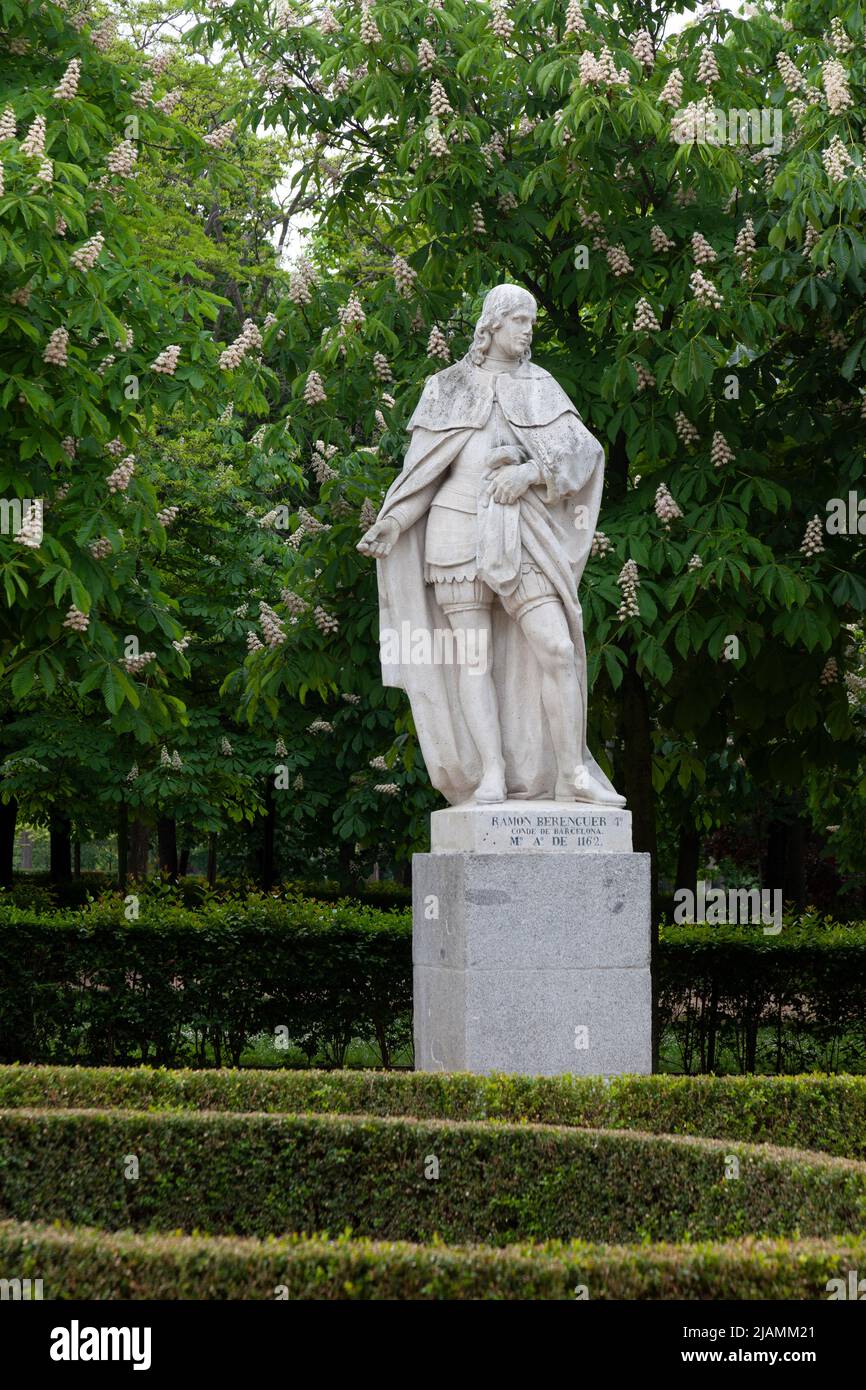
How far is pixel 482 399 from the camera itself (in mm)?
9289

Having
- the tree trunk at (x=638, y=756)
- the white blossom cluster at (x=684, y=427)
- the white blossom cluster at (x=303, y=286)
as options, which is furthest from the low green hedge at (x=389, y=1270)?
the white blossom cluster at (x=303, y=286)

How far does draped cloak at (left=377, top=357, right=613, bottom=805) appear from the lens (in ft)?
30.0

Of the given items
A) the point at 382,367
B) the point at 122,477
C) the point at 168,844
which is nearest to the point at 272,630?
the point at 382,367

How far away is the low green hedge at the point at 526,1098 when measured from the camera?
23.0 feet

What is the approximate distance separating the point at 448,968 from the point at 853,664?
548 cm

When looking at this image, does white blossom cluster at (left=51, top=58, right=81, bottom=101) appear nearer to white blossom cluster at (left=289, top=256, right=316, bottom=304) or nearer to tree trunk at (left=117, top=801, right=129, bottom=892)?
white blossom cluster at (left=289, top=256, right=316, bottom=304)

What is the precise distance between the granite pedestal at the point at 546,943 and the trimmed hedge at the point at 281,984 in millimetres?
4630

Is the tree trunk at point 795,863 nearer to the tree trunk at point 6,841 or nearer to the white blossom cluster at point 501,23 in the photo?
the tree trunk at point 6,841

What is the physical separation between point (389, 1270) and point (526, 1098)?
8.40 feet

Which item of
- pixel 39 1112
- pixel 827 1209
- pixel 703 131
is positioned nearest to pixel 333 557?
pixel 703 131

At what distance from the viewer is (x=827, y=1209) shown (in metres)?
5.61

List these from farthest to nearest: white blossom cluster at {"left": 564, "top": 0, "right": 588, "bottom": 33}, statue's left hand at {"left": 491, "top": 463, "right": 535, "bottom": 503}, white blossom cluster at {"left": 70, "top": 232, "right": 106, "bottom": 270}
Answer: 1. white blossom cluster at {"left": 564, "top": 0, "right": 588, "bottom": 33}
2. white blossom cluster at {"left": 70, "top": 232, "right": 106, "bottom": 270}
3. statue's left hand at {"left": 491, "top": 463, "right": 535, "bottom": 503}

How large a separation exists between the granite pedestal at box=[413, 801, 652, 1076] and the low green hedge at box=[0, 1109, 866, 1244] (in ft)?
7.13

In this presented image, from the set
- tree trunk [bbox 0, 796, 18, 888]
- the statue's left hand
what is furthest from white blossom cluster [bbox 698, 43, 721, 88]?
tree trunk [bbox 0, 796, 18, 888]
